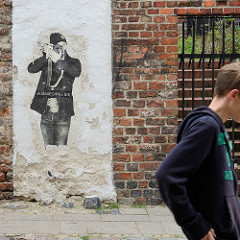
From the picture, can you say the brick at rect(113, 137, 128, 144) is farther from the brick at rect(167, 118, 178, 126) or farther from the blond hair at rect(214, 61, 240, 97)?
the blond hair at rect(214, 61, 240, 97)

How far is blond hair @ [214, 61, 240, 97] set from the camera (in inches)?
86.4

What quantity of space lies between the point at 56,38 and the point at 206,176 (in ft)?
13.2

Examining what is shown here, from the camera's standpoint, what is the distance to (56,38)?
19.0 feet

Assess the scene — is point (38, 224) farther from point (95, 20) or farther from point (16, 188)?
point (95, 20)

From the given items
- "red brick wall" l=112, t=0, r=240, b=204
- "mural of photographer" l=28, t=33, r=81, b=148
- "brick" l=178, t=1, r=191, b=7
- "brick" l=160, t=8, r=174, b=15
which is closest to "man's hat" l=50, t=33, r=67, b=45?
"mural of photographer" l=28, t=33, r=81, b=148

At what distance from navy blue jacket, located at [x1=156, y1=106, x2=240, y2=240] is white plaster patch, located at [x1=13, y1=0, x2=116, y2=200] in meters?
3.68

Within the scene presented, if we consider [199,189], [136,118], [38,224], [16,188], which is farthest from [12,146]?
[199,189]

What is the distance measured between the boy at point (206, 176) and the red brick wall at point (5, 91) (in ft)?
13.0

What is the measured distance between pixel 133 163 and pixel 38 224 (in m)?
1.41

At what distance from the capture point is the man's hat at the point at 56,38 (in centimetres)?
577

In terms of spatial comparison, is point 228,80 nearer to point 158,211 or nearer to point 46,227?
point 46,227

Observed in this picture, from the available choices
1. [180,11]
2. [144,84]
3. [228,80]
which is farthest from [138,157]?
[228,80]

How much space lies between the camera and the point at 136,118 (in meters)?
5.87

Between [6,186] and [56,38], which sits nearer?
[56,38]
